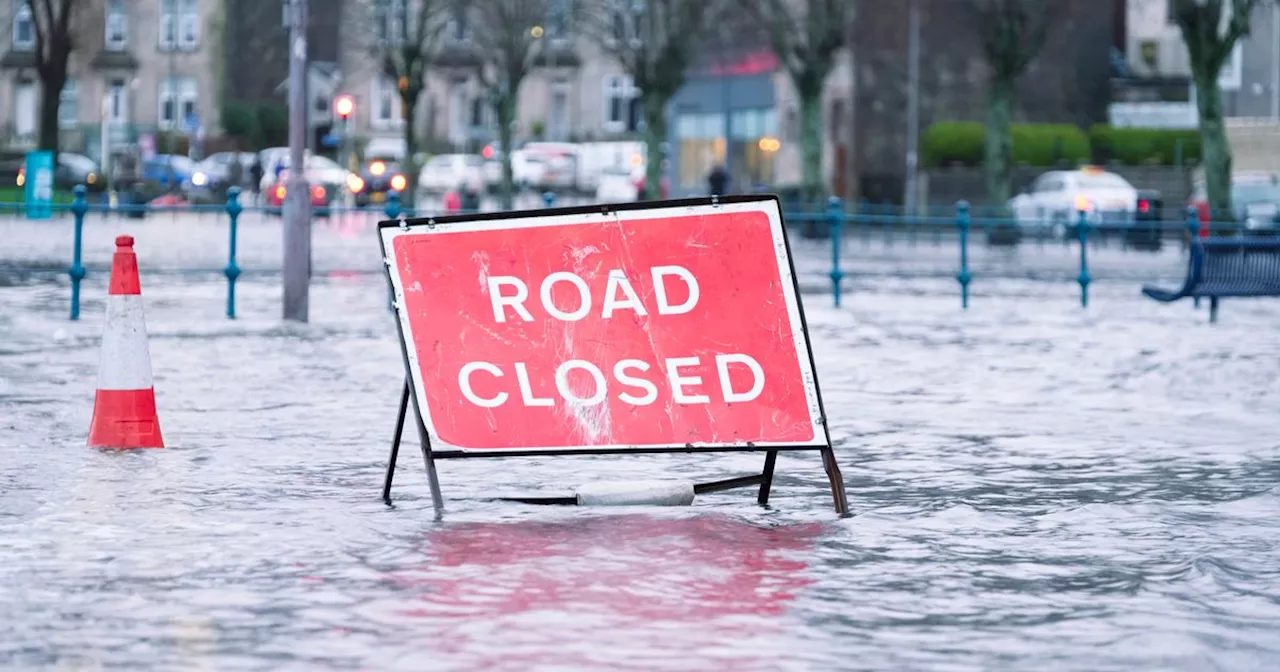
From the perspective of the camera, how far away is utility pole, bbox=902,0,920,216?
6444 cm

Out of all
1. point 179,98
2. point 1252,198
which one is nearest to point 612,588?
→ point 1252,198

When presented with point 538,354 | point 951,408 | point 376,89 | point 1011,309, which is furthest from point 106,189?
point 538,354

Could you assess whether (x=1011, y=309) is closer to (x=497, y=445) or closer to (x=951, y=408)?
(x=951, y=408)

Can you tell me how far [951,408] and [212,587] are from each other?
25.5ft

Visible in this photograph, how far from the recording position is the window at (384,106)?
343 feet

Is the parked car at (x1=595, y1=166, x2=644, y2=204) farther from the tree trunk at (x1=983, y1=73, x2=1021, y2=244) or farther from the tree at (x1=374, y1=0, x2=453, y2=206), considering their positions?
the tree trunk at (x1=983, y1=73, x2=1021, y2=244)

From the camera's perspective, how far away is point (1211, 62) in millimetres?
43375

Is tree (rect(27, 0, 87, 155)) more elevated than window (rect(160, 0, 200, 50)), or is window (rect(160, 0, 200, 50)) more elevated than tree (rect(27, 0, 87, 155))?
window (rect(160, 0, 200, 50))

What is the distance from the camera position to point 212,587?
8062 millimetres

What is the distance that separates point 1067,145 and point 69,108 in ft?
164

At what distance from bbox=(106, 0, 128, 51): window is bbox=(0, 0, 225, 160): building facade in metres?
0.04

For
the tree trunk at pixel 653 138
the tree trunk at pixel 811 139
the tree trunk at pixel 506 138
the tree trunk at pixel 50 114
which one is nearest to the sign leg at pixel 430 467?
the tree trunk at pixel 811 139

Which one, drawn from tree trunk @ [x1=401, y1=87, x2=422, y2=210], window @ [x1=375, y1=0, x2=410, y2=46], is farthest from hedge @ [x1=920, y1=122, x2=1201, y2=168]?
window @ [x1=375, y1=0, x2=410, y2=46]

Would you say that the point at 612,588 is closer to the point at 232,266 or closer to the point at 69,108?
the point at 232,266
